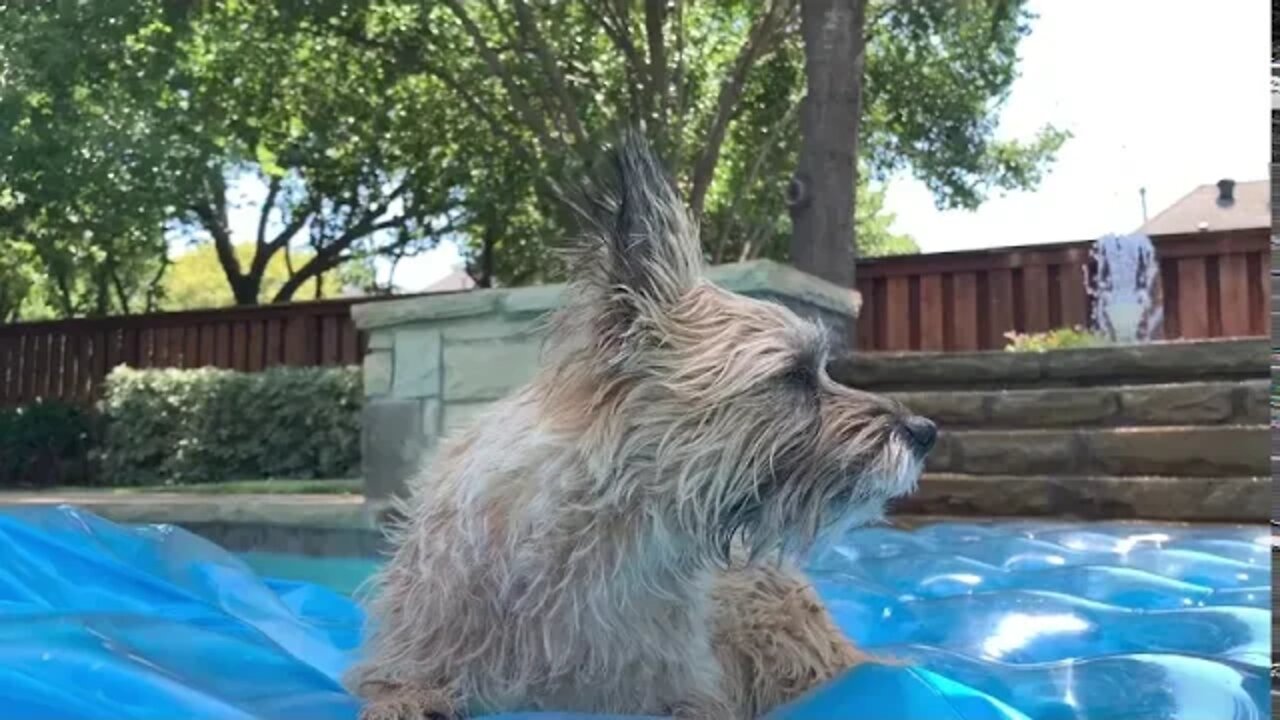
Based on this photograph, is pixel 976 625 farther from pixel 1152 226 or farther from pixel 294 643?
pixel 1152 226

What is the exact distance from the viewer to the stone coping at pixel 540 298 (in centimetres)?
575

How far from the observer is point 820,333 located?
2.44 meters

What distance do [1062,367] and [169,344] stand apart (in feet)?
28.8

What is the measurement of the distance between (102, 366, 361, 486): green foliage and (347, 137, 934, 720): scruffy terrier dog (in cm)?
920

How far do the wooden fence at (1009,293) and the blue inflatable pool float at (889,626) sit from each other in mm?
5591

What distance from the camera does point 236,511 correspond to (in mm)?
6527

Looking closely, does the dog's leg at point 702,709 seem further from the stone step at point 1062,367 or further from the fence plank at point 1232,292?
the fence plank at point 1232,292

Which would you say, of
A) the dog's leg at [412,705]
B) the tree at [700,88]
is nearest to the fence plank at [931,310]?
the tree at [700,88]

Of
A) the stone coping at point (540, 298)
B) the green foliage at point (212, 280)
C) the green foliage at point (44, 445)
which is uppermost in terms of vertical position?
the green foliage at point (212, 280)

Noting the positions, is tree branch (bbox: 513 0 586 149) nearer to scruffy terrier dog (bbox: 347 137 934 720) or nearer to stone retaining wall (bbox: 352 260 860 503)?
stone retaining wall (bbox: 352 260 860 503)

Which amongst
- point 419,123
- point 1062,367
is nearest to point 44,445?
point 1062,367

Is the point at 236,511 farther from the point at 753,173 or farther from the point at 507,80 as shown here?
the point at 753,173

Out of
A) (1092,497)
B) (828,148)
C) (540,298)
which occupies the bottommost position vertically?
(1092,497)

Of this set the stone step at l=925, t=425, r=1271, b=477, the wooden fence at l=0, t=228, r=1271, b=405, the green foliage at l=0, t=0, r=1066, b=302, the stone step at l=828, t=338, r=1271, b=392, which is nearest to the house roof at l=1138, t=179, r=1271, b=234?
the wooden fence at l=0, t=228, r=1271, b=405
